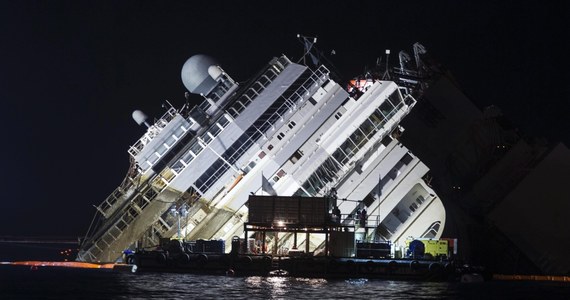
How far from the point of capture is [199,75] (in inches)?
3679

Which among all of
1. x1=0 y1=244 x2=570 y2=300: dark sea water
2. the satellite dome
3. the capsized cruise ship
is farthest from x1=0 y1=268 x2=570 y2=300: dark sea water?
the satellite dome

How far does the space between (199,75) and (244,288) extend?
31893mm

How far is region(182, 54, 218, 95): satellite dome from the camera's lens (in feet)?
306

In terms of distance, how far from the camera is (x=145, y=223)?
8788cm

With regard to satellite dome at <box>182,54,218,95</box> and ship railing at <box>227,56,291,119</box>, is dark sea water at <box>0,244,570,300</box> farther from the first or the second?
satellite dome at <box>182,54,218,95</box>

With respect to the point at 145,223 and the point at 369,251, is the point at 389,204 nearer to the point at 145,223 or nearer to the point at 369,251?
the point at 369,251

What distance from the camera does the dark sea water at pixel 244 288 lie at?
61.1 metres

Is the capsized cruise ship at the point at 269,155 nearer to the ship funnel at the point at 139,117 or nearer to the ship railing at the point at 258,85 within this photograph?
the ship railing at the point at 258,85

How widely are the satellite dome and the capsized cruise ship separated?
3.3 inches

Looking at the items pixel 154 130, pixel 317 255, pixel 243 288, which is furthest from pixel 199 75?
pixel 243 288

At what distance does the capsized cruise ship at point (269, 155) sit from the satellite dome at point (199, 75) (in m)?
0.08

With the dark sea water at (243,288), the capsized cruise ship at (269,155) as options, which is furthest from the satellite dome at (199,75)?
the dark sea water at (243,288)

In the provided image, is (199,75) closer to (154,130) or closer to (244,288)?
(154,130)

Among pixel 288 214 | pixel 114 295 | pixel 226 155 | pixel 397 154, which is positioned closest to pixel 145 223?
pixel 226 155
